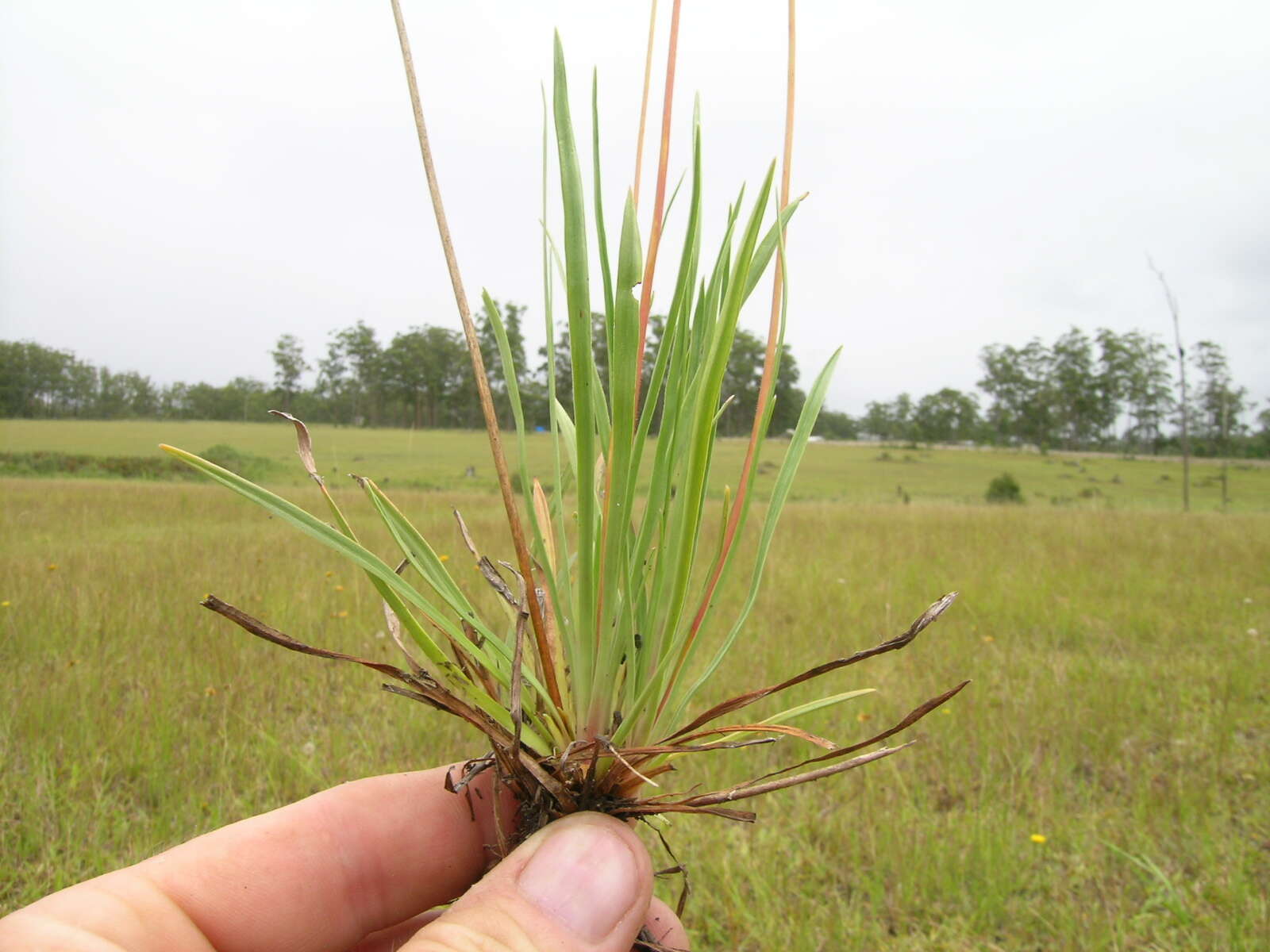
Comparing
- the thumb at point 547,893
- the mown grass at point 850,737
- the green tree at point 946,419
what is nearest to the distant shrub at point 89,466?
the mown grass at point 850,737

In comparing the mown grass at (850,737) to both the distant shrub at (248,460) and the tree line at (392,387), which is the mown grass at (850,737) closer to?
the tree line at (392,387)

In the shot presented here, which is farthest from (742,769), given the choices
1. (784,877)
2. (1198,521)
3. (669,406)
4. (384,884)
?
(1198,521)

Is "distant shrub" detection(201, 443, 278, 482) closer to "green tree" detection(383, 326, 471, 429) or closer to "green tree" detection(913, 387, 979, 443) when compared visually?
"green tree" detection(383, 326, 471, 429)

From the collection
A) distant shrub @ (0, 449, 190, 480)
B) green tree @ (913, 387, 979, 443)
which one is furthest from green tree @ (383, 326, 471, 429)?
green tree @ (913, 387, 979, 443)

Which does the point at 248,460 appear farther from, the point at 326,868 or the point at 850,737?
the point at 326,868

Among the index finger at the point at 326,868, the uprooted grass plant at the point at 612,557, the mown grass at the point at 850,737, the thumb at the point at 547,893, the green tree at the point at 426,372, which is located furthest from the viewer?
the green tree at the point at 426,372

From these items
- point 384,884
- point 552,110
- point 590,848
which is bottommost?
point 384,884

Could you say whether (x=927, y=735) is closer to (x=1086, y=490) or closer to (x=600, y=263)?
(x=600, y=263)
